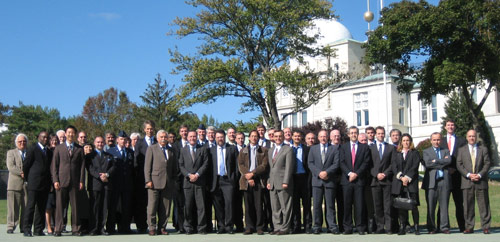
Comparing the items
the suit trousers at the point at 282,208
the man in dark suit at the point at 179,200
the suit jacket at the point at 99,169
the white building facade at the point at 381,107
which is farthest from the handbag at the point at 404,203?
the white building facade at the point at 381,107

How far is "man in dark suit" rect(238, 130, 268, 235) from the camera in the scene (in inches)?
470

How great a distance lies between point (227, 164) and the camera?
12.2 meters

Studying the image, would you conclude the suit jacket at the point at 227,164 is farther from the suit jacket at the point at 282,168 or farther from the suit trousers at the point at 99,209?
the suit trousers at the point at 99,209

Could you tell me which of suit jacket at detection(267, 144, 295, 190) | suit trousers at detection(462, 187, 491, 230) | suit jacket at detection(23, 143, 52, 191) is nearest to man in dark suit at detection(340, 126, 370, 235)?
suit jacket at detection(267, 144, 295, 190)

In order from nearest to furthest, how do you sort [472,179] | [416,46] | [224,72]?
[472,179]
[416,46]
[224,72]

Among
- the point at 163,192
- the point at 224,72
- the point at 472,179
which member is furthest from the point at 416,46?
the point at 163,192

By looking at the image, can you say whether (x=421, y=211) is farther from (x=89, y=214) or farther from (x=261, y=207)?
(x=89, y=214)

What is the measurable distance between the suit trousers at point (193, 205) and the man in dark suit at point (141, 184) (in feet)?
4.17

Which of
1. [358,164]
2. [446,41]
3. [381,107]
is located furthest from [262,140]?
[381,107]

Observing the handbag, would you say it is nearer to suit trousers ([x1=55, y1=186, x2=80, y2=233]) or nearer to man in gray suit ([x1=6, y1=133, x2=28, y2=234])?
suit trousers ([x1=55, y1=186, x2=80, y2=233])

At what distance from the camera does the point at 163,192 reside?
1213cm

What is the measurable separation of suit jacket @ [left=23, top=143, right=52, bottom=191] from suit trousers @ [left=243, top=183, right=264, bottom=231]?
4.12 m
